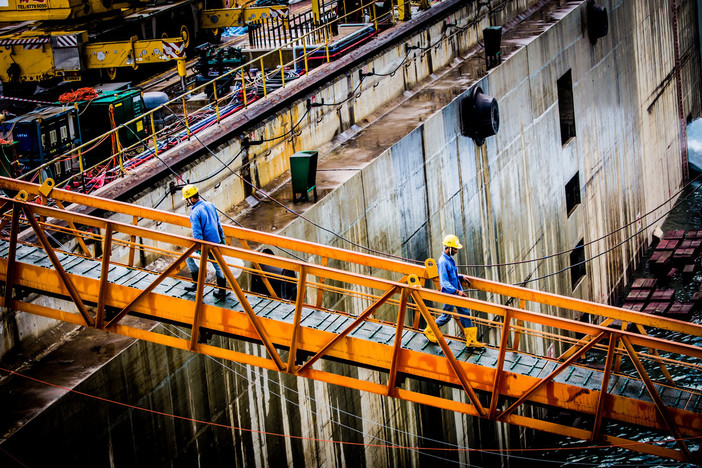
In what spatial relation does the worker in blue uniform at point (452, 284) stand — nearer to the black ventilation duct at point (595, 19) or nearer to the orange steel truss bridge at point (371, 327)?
the orange steel truss bridge at point (371, 327)

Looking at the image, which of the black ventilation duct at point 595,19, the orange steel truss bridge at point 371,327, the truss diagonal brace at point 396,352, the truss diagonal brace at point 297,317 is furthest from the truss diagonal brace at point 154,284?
the black ventilation duct at point 595,19

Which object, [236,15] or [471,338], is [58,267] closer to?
[471,338]

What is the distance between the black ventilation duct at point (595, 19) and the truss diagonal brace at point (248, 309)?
23.6m

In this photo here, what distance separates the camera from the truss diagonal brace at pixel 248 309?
10180 mm

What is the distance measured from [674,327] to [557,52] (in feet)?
65.9

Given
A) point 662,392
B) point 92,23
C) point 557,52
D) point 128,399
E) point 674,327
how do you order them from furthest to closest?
point 557,52, point 92,23, point 128,399, point 662,392, point 674,327

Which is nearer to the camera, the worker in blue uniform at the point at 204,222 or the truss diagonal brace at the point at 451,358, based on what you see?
the truss diagonal brace at the point at 451,358

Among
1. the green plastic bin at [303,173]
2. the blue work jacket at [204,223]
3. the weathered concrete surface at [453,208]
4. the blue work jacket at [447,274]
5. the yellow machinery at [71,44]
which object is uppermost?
the yellow machinery at [71,44]

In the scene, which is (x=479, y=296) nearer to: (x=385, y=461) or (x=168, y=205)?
(x=385, y=461)

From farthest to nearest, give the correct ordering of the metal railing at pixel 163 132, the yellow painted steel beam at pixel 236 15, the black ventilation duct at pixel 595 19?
1. the black ventilation duct at pixel 595 19
2. the yellow painted steel beam at pixel 236 15
3. the metal railing at pixel 163 132

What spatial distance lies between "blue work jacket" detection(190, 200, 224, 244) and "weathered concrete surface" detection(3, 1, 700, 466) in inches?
92.3

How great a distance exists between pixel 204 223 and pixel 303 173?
18.0ft

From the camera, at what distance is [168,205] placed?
15445 millimetres

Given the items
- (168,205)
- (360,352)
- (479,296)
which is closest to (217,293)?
(360,352)
